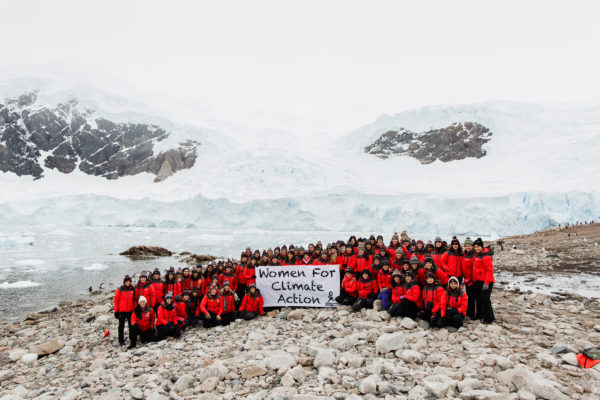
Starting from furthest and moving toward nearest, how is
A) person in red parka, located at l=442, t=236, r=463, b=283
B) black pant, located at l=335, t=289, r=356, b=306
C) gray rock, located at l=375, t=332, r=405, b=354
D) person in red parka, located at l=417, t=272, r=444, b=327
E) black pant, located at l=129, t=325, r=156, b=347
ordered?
black pant, located at l=335, t=289, r=356, b=306, black pant, located at l=129, t=325, r=156, b=347, person in red parka, located at l=442, t=236, r=463, b=283, person in red parka, located at l=417, t=272, r=444, b=327, gray rock, located at l=375, t=332, r=405, b=354

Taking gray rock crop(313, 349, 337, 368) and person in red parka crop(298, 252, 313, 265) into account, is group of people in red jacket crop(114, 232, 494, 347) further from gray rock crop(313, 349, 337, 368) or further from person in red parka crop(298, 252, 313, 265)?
gray rock crop(313, 349, 337, 368)

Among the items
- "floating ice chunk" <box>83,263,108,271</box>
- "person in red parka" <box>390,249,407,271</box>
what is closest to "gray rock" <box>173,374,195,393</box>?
"person in red parka" <box>390,249,407,271</box>

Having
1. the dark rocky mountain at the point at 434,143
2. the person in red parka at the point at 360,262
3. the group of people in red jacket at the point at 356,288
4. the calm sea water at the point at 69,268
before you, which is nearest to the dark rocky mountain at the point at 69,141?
the dark rocky mountain at the point at 434,143

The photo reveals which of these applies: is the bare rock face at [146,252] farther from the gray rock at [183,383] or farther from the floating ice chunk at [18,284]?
the gray rock at [183,383]

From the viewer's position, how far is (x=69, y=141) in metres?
82.6

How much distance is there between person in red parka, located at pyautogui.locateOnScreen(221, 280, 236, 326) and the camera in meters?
6.80

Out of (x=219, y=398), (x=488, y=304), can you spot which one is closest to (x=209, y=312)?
(x=219, y=398)

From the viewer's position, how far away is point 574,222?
104ft

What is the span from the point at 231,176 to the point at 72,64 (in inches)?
2948

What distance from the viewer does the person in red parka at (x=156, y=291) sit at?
663 centimetres

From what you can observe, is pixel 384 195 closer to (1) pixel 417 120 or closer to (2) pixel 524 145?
(2) pixel 524 145

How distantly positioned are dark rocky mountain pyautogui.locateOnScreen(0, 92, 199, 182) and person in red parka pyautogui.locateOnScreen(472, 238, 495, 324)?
7441 cm

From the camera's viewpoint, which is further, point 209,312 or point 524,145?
point 524,145

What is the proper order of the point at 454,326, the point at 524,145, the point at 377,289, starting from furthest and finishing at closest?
the point at 524,145, the point at 377,289, the point at 454,326
